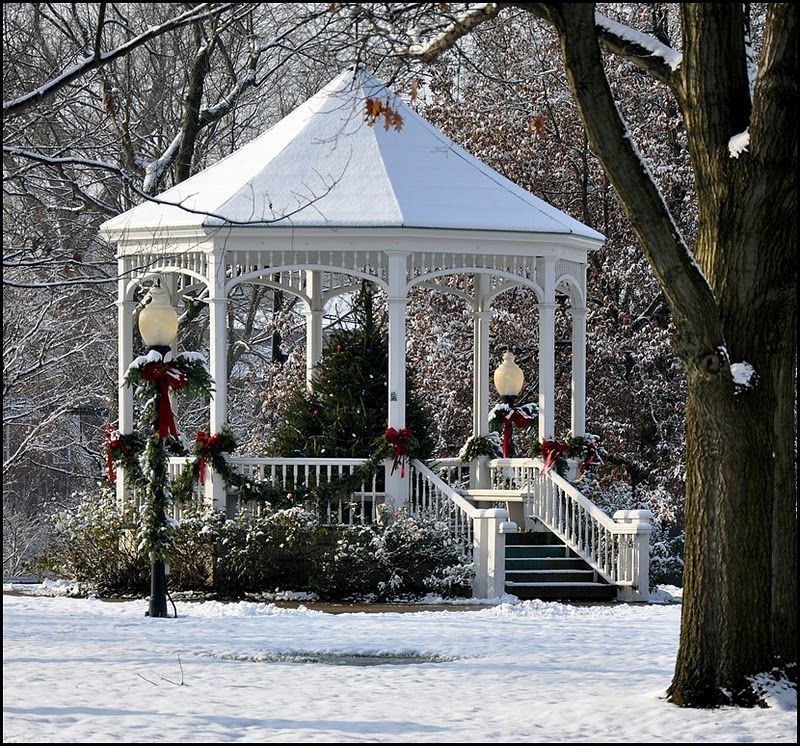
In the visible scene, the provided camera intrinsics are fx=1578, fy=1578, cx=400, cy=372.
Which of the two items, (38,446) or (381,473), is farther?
(38,446)

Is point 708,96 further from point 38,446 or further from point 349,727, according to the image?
point 38,446

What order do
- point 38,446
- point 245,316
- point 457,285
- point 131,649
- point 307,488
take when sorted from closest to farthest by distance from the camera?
point 131,649 → point 307,488 → point 457,285 → point 38,446 → point 245,316

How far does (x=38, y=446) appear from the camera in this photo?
32094 millimetres

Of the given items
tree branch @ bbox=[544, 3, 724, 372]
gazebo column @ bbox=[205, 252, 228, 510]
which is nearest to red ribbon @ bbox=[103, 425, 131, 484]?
gazebo column @ bbox=[205, 252, 228, 510]

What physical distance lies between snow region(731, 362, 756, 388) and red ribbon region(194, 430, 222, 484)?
29.4 feet

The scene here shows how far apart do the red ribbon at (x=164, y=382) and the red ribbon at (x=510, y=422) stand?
635 centimetres

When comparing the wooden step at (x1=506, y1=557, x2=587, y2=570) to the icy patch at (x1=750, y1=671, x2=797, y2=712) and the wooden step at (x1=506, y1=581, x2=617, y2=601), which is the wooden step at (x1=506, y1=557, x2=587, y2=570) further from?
the icy patch at (x1=750, y1=671, x2=797, y2=712)

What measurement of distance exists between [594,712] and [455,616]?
548 cm

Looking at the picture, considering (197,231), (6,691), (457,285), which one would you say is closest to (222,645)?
(6,691)

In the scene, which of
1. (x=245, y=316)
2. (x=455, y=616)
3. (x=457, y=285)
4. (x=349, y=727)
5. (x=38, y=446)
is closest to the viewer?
(x=349, y=727)

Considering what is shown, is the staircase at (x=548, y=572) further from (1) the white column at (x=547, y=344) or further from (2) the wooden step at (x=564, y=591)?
(1) the white column at (x=547, y=344)

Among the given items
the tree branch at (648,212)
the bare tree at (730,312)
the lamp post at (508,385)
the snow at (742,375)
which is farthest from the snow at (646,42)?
the lamp post at (508,385)

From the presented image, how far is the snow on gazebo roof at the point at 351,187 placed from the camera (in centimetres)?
1811

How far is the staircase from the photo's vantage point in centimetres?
1802
